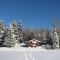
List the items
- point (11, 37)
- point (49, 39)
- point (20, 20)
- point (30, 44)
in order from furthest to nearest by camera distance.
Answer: point (20, 20) → point (30, 44) → point (49, 39) → point (11, 37)

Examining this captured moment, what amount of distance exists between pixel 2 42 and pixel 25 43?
12.3m

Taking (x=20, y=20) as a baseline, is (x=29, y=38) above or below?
below

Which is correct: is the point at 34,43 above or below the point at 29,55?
above

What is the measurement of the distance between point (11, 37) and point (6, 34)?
6.18ft

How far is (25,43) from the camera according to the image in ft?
240

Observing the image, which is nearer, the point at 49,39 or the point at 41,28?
the point at 49,39

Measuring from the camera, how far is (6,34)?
6272 cm

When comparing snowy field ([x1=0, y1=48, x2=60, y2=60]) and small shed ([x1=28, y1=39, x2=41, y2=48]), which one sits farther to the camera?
small shed ([x1=28, y1=39, x2=41, y2=48])

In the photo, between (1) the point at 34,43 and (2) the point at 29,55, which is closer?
(2) the point at 29,55

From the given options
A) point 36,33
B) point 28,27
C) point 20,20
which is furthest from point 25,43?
point 28,27

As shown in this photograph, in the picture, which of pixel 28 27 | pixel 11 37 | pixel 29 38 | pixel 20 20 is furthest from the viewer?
pixel 28 27

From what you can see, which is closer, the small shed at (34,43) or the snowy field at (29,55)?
the snowy field at (29,55)

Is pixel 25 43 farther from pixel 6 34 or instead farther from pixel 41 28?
pixel 41 28

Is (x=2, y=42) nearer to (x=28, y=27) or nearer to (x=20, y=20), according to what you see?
(x=20, y=20)
